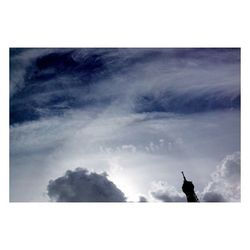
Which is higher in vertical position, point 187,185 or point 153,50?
point 153,50

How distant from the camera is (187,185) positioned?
2202 centimetres

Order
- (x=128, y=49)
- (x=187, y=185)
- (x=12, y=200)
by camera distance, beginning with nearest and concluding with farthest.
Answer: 1. (x=12, y=200)
2. (x=128, y=49)
3. (x=187, y=185)

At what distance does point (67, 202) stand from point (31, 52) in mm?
7530

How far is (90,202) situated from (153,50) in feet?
26.2

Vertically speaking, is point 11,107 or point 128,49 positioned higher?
point 128,49

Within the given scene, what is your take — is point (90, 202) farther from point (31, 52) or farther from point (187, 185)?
point (187, 185)

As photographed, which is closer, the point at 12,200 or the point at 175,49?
the point at 12,200

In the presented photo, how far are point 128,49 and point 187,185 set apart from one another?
442 inches

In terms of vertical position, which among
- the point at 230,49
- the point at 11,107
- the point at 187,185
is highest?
the point at 230,49

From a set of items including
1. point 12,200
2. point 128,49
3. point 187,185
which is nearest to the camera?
point 12,200

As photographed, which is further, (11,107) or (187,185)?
(187,185)
